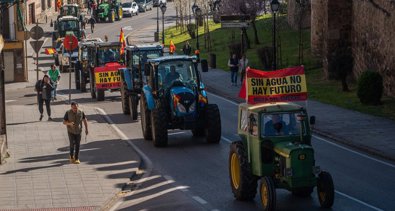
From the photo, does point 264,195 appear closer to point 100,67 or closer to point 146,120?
point 146,120

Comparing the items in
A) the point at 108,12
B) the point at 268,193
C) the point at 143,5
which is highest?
the point at 143,5

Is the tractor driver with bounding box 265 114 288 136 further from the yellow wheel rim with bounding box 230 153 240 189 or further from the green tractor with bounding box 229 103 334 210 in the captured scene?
the yellow wheel rim with bounding box 230 153 240 189

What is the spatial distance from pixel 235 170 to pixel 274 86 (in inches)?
86.0

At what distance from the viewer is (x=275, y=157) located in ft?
70.9

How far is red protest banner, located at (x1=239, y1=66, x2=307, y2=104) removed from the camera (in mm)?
22922

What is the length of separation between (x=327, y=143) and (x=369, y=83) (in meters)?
8.79

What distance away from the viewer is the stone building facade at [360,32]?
137 feet

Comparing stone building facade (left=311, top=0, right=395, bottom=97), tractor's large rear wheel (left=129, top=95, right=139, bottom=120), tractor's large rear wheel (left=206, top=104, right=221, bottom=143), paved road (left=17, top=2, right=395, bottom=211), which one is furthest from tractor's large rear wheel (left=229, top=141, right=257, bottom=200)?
stone building facade (left=311, top=0, right=395, bottom=97)

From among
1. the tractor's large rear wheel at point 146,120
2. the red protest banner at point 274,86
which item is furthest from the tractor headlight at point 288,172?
the tractor's large rear wheel at point 146,120

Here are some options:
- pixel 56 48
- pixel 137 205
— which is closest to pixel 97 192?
pixel 137 205

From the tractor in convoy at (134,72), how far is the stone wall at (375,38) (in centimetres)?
1005

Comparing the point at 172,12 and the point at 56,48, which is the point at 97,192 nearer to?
the point at 56,48

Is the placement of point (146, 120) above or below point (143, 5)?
below

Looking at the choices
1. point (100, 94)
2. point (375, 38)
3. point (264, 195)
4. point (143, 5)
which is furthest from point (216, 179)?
Answer: point (143, 5)
